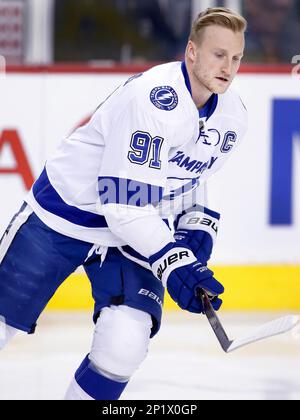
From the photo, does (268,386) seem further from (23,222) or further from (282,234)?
(282,234)

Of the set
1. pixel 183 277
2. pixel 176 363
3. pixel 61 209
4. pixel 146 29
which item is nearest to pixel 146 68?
pixel 146 29

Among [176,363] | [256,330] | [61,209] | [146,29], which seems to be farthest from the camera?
[146,29]

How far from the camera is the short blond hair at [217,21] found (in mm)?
2854

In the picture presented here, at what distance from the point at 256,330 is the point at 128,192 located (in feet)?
1.49

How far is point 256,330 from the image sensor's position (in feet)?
9.05

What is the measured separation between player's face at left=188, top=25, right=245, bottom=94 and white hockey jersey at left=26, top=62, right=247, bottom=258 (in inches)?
2.5

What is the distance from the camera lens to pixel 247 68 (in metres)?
5.16

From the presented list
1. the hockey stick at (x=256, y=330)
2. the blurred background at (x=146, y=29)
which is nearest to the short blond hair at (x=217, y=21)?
the hockey stick at (x=256, y=330)

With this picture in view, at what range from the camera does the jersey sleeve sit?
9.14ft

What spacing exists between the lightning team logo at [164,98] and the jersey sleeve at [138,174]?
0.09 ft

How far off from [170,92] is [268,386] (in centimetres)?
126

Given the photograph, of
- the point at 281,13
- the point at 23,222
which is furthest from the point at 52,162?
the point at 281,13

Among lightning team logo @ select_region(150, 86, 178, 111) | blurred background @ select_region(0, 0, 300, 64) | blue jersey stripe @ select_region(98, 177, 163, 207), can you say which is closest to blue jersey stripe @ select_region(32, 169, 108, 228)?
blue jersey stripe @ select_region(98, 177, 163, 207)

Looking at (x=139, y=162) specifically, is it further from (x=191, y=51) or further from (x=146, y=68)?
(x=146, y=68)
